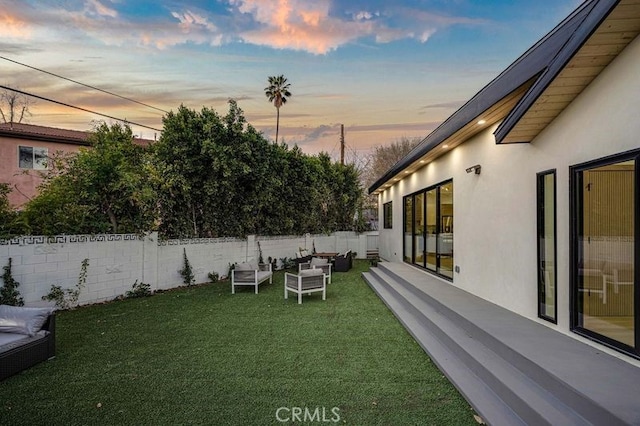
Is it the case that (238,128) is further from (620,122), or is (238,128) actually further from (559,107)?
(620,122)

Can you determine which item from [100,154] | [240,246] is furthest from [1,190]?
[240,246]

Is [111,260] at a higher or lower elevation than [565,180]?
lower

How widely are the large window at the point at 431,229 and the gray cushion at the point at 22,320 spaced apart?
7.08 meters

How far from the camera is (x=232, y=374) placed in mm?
3959

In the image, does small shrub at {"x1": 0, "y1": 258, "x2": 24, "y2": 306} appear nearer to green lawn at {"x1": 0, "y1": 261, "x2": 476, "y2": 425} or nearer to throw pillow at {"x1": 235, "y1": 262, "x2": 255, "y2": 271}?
green lawn at {"x1": 0, "y1": 261, "x2": 476, "y2": 425}

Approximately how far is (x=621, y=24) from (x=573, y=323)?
9.56 feet

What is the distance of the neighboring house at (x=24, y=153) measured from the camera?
15.2 meters

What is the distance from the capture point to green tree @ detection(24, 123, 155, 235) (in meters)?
7.28

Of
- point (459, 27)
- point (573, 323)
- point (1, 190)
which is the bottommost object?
point (573, 323)

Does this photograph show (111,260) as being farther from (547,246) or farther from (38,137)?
(38,137)

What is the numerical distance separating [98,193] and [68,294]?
7.78 feet

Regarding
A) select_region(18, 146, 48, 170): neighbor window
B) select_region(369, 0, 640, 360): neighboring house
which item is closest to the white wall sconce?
select_region(369, 0, 640, 360): neighboring house

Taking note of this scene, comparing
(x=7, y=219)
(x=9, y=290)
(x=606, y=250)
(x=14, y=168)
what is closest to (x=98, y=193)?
(x=7, y=219)

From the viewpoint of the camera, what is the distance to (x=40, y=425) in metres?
2.92
